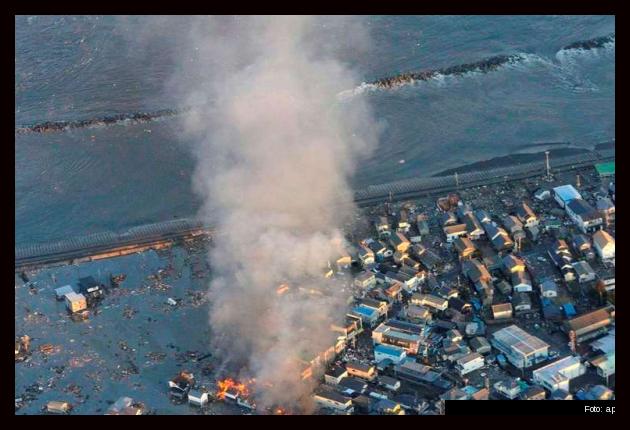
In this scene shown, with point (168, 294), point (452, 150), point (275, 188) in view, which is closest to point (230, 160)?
point (275, 188)

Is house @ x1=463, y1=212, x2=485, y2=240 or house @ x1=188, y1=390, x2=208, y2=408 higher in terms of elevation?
house @ x1=463, y1=212, x2=485, y2=240

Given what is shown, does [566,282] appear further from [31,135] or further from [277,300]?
[31,135]

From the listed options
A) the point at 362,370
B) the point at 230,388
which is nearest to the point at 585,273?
the point at 362,370

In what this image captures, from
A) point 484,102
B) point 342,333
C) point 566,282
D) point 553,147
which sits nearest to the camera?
point 342,333

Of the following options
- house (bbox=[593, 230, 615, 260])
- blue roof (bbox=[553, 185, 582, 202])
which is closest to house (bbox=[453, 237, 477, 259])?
house (bbox=[593, 230, 615, 260])

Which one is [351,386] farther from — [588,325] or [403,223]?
[403,223]

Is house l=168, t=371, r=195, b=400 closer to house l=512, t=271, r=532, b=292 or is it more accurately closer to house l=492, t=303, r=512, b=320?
house l=492, t=303, r=512, b=320

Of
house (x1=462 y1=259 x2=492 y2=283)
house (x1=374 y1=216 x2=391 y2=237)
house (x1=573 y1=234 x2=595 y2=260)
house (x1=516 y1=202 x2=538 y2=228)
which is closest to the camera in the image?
house (x1=462 y1=259 x2=492 y2=283)
